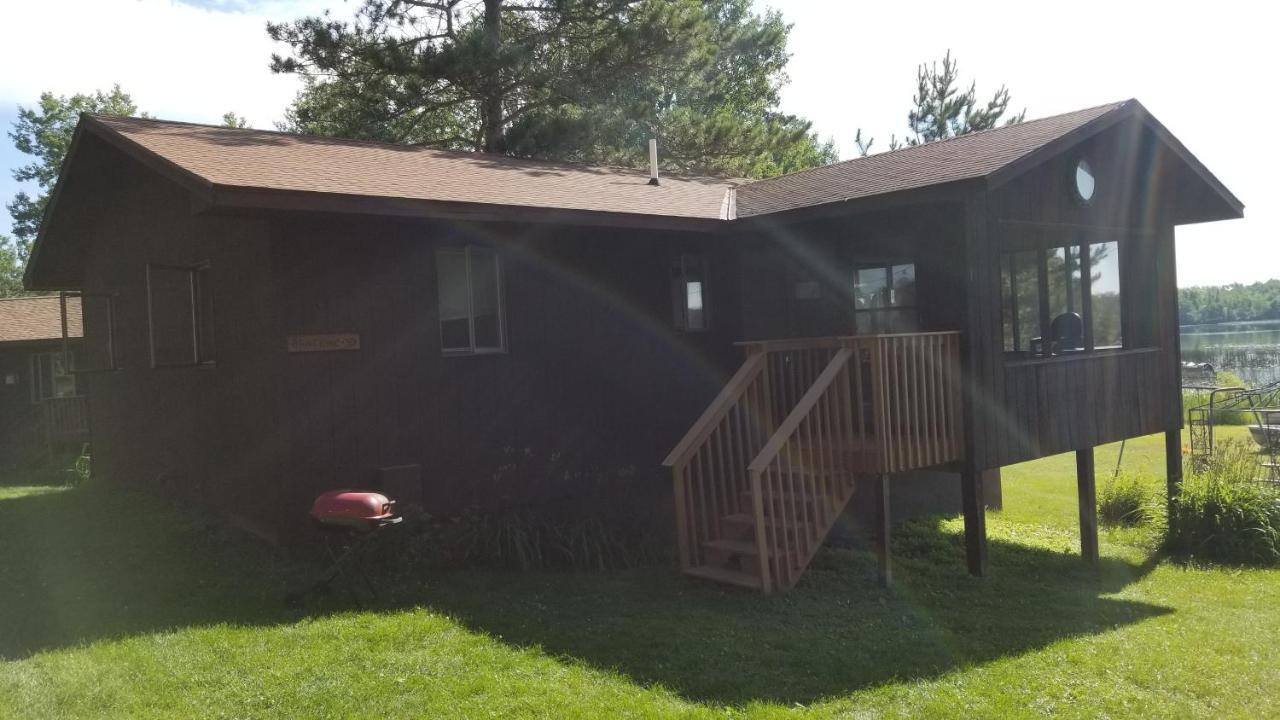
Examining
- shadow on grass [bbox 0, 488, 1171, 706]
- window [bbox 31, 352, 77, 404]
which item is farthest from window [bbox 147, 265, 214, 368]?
window [bbox 31, 352, 77, 404]

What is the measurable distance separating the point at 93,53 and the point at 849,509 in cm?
2842

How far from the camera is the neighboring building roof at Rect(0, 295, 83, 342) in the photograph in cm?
1895

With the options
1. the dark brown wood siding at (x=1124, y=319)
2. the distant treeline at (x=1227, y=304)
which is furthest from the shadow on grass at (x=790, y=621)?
the distant treeline at (x=1227, y=304)

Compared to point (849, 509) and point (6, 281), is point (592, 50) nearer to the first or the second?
point (849, 509)

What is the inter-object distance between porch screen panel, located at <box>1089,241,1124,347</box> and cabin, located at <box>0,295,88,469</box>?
57.6 ft

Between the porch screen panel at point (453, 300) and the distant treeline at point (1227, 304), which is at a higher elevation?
the distant treeline at point (1227, 304)

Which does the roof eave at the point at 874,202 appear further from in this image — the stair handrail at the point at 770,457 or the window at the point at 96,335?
the window at the point at 96,335

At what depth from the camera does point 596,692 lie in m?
5.27

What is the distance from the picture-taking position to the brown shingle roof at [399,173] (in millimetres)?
7758

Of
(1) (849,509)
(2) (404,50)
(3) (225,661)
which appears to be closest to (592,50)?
(2) (404,50)

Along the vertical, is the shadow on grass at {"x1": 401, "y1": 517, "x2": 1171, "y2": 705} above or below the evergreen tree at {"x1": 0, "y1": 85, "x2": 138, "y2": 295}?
below

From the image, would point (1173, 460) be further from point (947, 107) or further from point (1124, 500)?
point (947, 107)

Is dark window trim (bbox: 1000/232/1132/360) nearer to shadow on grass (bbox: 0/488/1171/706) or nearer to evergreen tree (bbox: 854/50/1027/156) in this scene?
shadow on grass (bbox: 0/488/1171/706)

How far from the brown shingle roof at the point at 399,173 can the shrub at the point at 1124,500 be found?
668 cm
